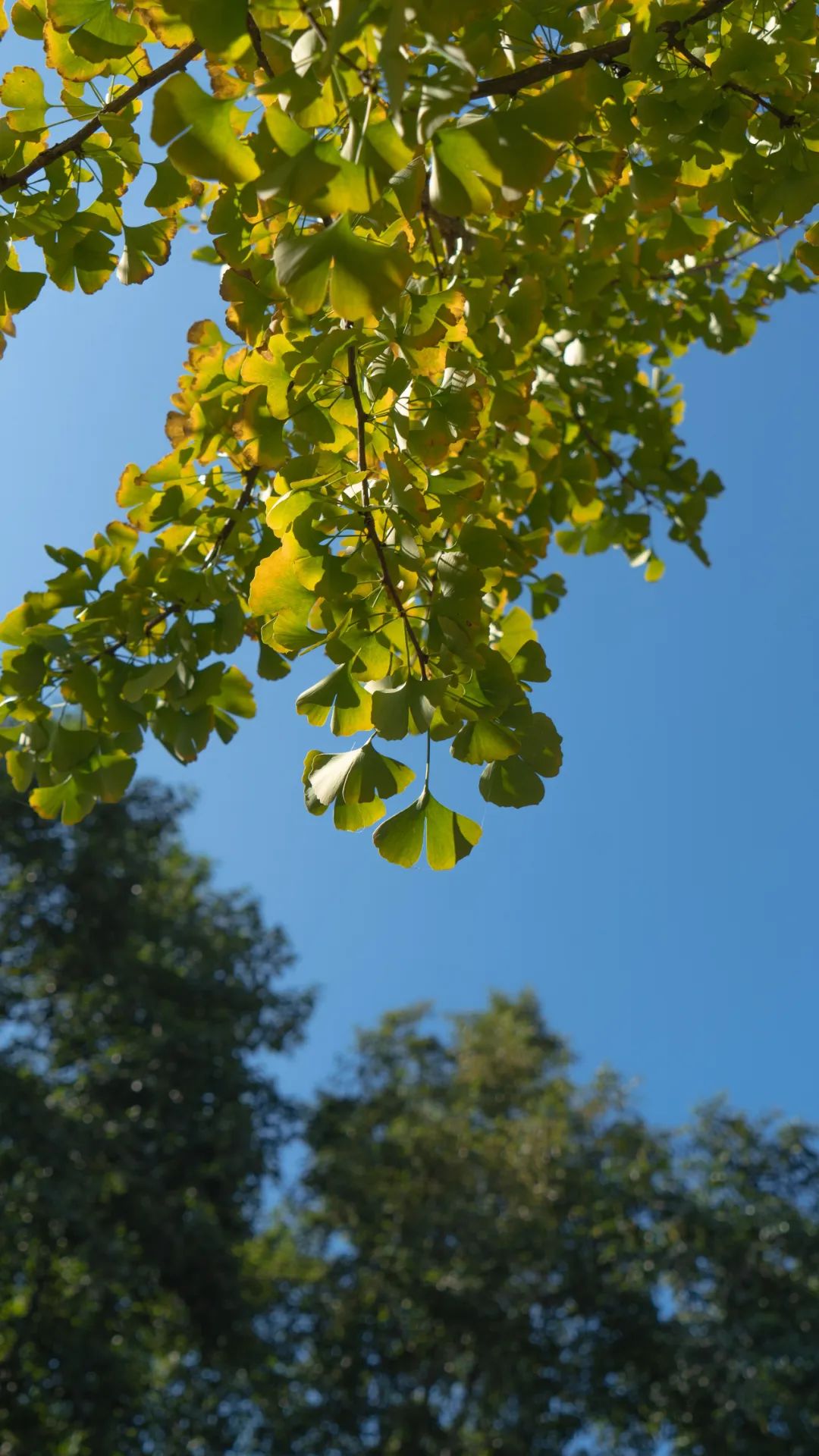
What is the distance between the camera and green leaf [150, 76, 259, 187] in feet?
3.29

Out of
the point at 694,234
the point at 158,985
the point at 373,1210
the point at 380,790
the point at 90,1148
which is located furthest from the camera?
the point at 373,1210

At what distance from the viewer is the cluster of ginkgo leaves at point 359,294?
3.16 feet

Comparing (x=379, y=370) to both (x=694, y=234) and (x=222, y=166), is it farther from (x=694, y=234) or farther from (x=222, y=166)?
(x=694, y=234)

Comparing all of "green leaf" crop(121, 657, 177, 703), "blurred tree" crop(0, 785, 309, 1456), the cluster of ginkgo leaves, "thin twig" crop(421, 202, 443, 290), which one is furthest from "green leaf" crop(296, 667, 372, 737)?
"blurred tree" crop(0, 785, 309, 1456)

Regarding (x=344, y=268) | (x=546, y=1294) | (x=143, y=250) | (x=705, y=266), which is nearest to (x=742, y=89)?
(x=344, y=268)

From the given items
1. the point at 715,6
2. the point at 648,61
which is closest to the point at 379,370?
the point at 648,61

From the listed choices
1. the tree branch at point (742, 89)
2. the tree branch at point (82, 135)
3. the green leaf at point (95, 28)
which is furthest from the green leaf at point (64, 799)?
the tree branch at point (742, 89)

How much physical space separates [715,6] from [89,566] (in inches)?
47.6

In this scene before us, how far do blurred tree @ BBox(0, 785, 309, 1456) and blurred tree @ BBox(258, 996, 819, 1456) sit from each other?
4.57 ft

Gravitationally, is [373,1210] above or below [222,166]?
above

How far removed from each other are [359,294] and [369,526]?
295 millimetres

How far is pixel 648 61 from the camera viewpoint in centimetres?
130

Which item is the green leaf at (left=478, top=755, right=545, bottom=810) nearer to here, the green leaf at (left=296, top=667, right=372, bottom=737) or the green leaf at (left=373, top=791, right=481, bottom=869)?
the green leaf at (left=373, top=791, right=481, bottom=869)

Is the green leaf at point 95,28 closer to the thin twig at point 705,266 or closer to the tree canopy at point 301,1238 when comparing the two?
the thin twig at point 705,266
